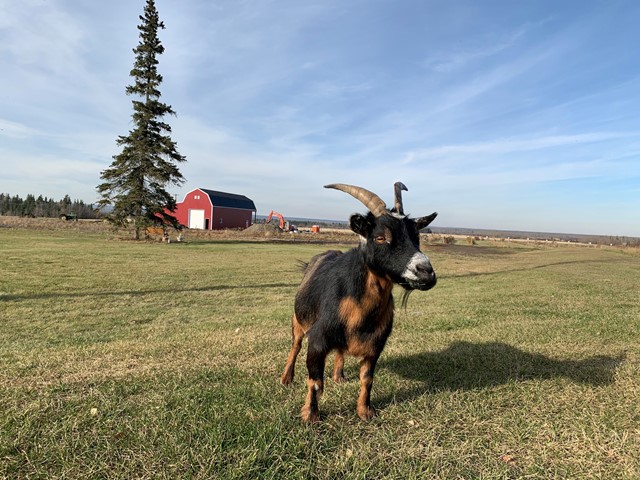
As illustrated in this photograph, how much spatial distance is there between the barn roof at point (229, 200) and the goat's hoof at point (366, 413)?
195 ft

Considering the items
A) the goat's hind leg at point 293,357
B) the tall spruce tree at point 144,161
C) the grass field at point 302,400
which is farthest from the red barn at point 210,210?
the goat's hind leg at point 293,357

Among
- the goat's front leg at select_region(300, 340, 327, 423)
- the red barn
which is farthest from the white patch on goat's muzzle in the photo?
the red barn

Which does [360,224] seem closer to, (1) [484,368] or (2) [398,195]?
(2) [398,195]

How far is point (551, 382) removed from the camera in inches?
191

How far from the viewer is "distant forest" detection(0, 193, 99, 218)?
89.0 m

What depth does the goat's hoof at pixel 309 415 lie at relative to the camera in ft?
12.4

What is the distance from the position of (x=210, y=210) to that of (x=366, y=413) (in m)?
59.6

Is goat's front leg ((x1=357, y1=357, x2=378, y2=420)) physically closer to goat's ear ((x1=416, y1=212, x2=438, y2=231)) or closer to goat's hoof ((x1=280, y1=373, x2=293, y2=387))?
goat's hoof ((x1=280, y1=373, x2=293, y2=387))

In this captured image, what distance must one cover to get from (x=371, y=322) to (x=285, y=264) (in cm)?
1900

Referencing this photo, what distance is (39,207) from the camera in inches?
3605

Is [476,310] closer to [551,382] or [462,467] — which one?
[551,382]

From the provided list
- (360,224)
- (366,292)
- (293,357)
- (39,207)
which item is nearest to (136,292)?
(293,357)

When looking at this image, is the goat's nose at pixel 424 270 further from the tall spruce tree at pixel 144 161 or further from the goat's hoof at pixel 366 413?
the tall spruce tree at pixel 144 161

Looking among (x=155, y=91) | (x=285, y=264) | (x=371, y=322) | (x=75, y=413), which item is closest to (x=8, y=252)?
(x=285, y=264)
